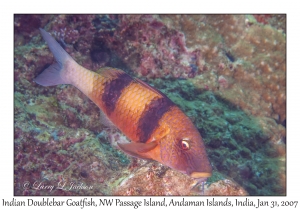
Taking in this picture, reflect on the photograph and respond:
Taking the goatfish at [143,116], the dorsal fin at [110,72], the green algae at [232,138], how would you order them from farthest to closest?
1. the green algae at [232,138]
2. the dorsal fin at [110,72]
3. the goatfish at [143,116]

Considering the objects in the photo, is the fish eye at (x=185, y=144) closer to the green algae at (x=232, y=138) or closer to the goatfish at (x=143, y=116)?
the goatfish at (x=143, y=116)

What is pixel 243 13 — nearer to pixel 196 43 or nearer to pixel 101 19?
pixel 196 43

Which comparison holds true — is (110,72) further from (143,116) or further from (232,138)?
(232,138)

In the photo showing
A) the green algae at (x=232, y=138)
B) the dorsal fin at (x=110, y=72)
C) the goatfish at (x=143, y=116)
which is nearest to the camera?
the goatfish at (x=143, y=116)

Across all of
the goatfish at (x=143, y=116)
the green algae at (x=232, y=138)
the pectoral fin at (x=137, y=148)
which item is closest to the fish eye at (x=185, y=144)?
the goatfish at (x=143, y=116)

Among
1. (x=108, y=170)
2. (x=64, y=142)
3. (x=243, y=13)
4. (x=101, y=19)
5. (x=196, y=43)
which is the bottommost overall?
(x=108, y=170)
